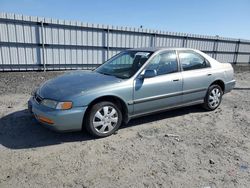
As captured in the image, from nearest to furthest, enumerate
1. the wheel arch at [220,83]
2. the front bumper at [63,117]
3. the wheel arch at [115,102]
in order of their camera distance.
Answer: the front bumper at [63,117] → the wheel arch at [115,102] → the wheel arch at [220,83]

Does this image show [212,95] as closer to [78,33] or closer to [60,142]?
[60,142]

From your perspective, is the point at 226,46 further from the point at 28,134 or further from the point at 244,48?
the point at 28,134

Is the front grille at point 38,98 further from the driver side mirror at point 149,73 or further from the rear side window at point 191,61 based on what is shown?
the rear side window at point 191,61

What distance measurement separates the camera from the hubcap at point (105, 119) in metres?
3.54

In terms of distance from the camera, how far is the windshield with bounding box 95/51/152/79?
13.3 feet

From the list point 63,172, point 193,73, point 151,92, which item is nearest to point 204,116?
point 193,73

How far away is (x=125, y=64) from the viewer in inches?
178

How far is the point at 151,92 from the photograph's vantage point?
3977mm

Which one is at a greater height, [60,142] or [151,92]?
[151,92]

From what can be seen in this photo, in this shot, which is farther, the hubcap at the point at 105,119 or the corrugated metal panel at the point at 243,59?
the corrugated metal panel at the point at 243,59

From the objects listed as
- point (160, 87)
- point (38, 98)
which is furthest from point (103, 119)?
point (160, 87)

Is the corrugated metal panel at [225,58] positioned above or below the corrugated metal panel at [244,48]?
below

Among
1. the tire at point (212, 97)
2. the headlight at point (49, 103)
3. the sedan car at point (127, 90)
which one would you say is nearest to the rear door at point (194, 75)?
the sedan car at point (127, 90)

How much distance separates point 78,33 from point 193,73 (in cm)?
694
